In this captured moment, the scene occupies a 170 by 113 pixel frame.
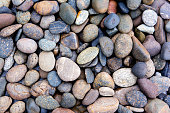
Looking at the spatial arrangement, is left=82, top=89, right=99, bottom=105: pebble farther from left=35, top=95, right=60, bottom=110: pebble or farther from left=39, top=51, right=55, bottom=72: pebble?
left=39, top=51, right=55, bottom=72: pebble

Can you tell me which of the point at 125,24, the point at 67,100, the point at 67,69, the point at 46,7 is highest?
the point at 46,7

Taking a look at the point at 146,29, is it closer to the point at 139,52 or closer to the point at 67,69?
the point at 139,52

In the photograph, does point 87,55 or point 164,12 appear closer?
point 87,55

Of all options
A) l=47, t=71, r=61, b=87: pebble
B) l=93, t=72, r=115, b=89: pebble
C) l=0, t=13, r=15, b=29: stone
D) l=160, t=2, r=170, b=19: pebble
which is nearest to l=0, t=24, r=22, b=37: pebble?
l=0, t=13, r=15, b=29: stone

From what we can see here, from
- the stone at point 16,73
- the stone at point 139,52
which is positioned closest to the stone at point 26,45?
the stone at point 16,73

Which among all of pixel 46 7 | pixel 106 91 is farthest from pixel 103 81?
pixel 46 7

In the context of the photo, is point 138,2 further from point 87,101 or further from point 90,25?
point 87,101

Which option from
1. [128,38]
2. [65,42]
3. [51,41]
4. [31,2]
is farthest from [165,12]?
[31,2]
